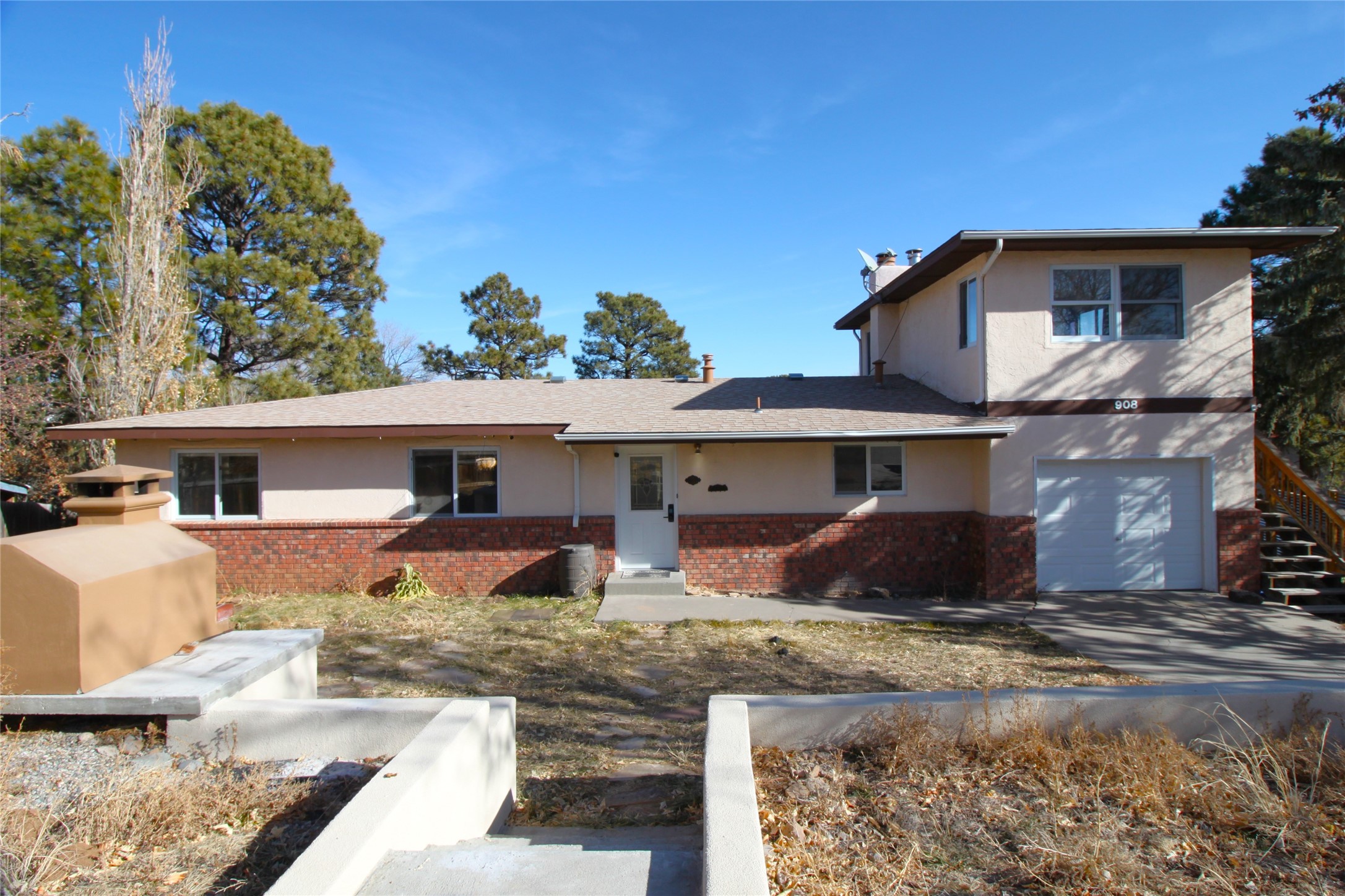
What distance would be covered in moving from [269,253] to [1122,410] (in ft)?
78.9

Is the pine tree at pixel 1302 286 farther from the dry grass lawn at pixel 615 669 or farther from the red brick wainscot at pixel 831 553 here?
the dry grass lawn at pixel 615 669

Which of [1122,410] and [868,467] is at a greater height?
[1122,410]

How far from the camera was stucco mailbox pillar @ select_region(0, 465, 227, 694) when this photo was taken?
4852 mm

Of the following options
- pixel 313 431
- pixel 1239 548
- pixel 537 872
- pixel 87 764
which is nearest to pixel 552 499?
pixel 313 431

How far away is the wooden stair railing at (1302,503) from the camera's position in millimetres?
10938

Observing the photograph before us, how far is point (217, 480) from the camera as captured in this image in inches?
489

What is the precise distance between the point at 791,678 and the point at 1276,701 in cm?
388

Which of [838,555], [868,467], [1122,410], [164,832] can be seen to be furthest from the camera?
[868,467]

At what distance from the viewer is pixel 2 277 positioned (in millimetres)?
18641

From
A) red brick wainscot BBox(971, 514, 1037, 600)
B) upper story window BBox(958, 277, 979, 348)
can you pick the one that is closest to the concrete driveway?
red brick wainscot BBox(971, 514, 1037, 600)

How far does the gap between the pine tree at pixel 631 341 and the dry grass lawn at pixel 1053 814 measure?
3313cm

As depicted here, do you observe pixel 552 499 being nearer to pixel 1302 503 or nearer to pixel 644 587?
pixel 644 587

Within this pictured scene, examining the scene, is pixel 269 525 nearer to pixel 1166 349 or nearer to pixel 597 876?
pixel 597 876

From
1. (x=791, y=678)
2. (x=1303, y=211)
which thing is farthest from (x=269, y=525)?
(x=1303, y=211)
